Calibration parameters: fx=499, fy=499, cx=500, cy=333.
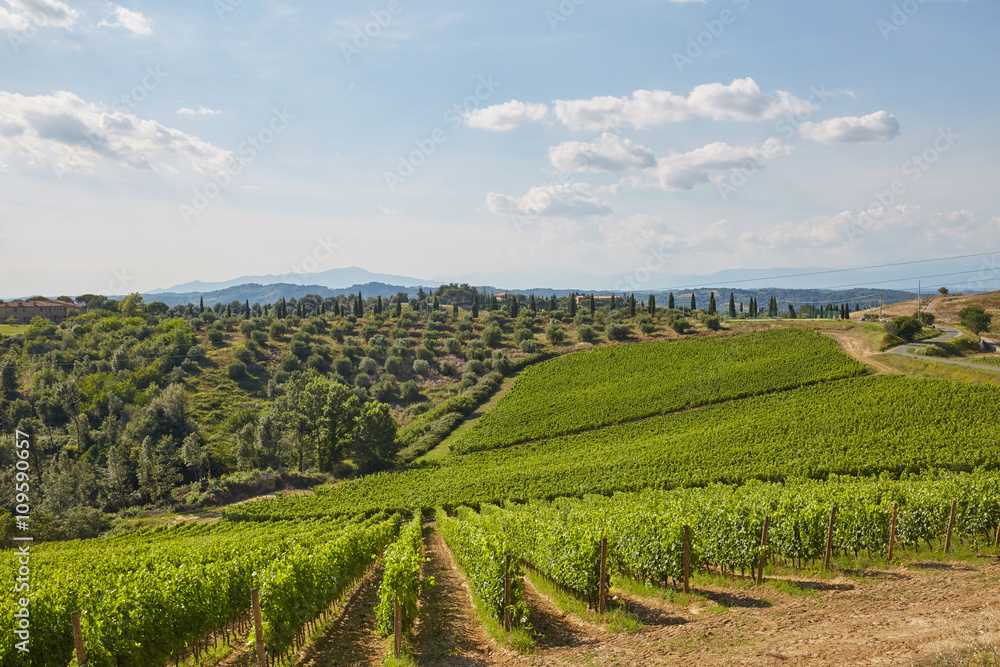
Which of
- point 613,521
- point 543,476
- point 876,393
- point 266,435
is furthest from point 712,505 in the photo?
point 266,435

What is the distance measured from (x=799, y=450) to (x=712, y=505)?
90.0 feet

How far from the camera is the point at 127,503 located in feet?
186

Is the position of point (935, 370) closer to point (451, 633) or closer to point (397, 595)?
point (451, 633)

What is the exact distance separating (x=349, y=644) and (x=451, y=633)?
2.73 metres

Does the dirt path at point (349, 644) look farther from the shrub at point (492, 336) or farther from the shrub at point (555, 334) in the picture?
the shrub at point (492, 336)

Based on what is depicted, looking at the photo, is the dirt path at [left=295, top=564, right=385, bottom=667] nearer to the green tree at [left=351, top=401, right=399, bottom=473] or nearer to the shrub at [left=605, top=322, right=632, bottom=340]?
the green tree at [left=351, top=401, right=399, bottom=473]

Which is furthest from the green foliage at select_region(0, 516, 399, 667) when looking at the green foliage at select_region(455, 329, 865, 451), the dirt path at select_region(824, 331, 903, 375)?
the dirt path at select_region(824, 331, 903, 375)

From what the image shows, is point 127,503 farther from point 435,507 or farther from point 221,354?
point 221,354

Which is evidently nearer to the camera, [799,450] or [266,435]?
[799,450]

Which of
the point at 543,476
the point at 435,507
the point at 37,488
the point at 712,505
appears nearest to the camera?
the point at 712,505

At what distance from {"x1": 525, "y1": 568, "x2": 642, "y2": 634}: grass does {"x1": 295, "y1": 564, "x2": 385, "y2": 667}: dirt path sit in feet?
16.9

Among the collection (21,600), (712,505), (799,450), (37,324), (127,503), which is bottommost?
(127,503)

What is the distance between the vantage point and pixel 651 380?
68938 mm

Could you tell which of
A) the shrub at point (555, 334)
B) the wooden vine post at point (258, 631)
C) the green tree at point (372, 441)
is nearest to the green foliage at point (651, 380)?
the green tree at point (372, 441)
